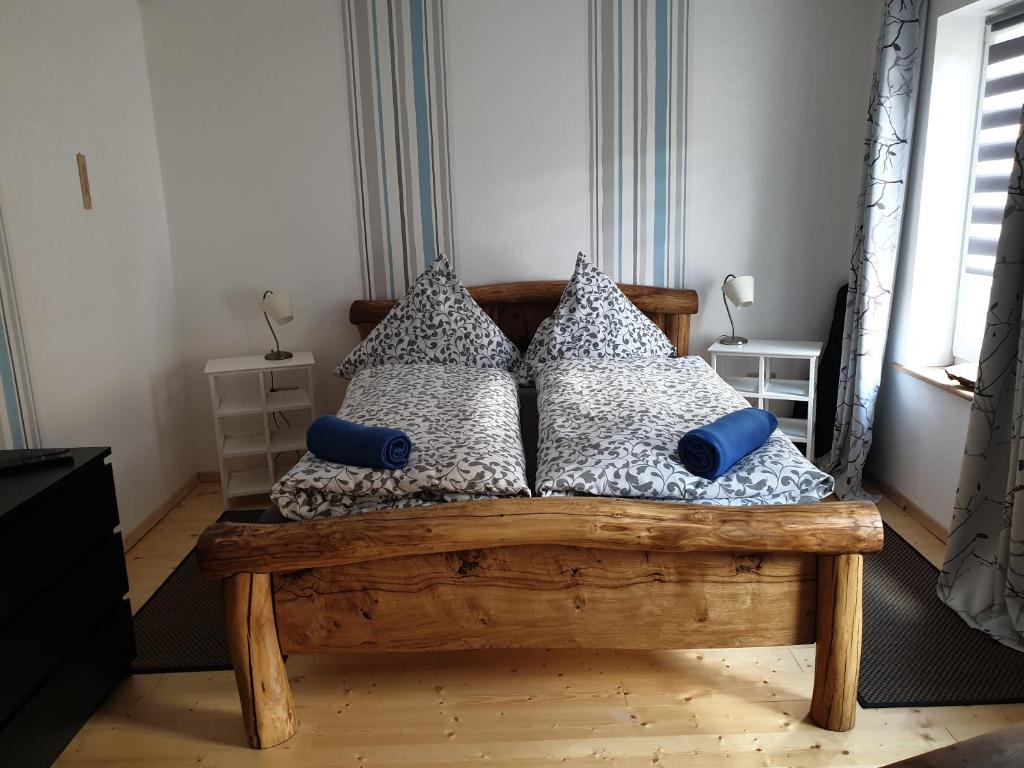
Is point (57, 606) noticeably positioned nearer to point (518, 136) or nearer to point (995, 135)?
point (518, 136)

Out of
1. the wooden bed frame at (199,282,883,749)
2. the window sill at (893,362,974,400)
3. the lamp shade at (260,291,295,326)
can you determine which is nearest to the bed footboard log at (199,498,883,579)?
the wooden bed frame at (199,282,883,749)

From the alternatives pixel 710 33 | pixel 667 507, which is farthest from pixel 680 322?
pixel 667 507

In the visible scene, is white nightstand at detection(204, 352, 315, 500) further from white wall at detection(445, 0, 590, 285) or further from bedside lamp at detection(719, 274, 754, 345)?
bedside lamp at detection(719, 274, 754, 345)

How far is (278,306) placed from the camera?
3637 millimetres

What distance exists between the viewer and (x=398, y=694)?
2.28 m

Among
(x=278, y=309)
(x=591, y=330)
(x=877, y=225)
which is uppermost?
(x=877, y=225)

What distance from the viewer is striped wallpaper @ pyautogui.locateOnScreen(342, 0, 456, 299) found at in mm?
3711

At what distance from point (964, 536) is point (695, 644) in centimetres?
117

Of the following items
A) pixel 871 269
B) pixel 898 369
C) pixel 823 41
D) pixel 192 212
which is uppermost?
pixel 823 41

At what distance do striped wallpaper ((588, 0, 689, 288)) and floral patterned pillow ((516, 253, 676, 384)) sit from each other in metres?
0.33

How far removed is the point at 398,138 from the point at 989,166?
2.54 m

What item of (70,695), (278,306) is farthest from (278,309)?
(70,695)

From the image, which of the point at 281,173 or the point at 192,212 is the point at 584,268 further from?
the point at 192,212

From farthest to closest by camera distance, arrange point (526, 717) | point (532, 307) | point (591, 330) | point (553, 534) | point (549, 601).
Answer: point (532, 307), point (591, 330), point (526, 717), point (549, 601), point (553, 534)
